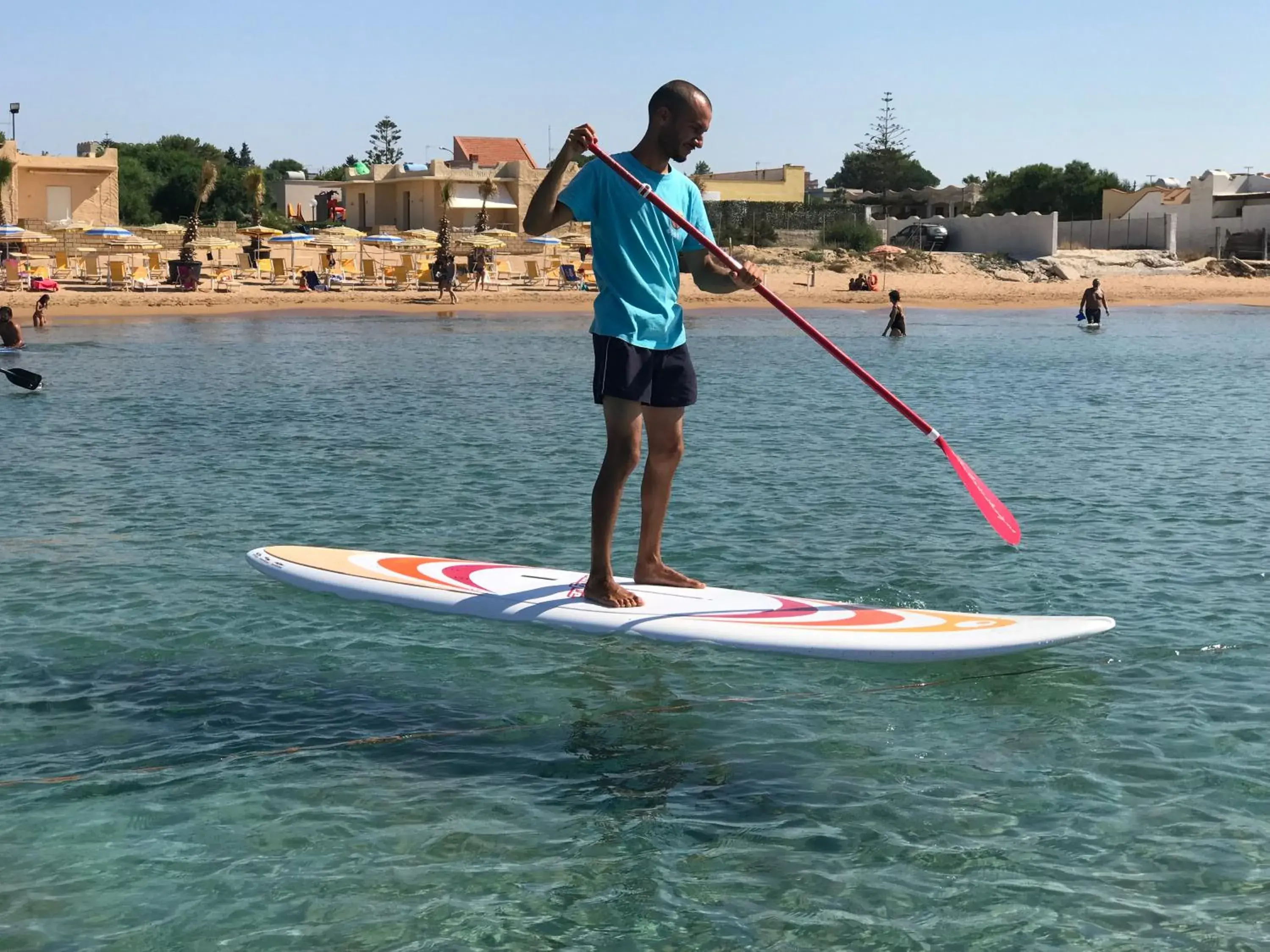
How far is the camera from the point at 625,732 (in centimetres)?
554

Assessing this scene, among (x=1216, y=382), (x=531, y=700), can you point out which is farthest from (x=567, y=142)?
(x=1216, y=382)

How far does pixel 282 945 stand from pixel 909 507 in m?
7.52

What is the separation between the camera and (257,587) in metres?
7.87

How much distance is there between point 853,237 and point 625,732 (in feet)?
200

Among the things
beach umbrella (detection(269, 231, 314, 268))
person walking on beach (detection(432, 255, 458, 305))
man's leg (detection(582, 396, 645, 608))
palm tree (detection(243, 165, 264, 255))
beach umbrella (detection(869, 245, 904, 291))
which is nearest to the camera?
man's leg (detection(582, 396, 645, 608))

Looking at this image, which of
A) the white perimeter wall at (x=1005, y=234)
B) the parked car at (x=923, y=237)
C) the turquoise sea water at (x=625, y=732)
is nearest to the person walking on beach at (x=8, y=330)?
the turquoise sea water at (x=625, y=732)

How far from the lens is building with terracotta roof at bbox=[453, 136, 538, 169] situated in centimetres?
7794

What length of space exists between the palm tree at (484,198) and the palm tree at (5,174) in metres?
18.8

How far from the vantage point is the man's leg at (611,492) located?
243 inches

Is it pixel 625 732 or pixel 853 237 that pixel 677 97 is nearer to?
pixel 625 732

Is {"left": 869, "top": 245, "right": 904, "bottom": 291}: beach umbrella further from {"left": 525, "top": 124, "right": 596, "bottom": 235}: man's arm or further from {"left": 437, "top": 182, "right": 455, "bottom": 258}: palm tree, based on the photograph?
{"left": 525, "top": 124, "right": 596, "bottom": 235}: man's arm

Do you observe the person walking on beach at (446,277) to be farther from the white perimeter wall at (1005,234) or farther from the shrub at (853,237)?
the white perimeter wall at (1005,234)

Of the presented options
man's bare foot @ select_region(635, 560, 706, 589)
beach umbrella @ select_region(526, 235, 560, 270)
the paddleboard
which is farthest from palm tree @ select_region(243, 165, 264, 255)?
man's bare foot @ select_region(635, 560, 706, 589)

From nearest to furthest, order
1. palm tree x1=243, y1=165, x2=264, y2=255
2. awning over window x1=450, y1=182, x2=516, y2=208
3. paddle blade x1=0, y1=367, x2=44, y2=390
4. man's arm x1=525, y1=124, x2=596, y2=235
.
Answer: man's arm x1=525, y1=124, x2=596, y2=235 < paddle blade x1=0, y1=367, x2=44, y2=390 < palm tree x1=243, y1=165, x2=264, y2=255 < awning over window x1=450, y1=182, x2=516, y2=208
